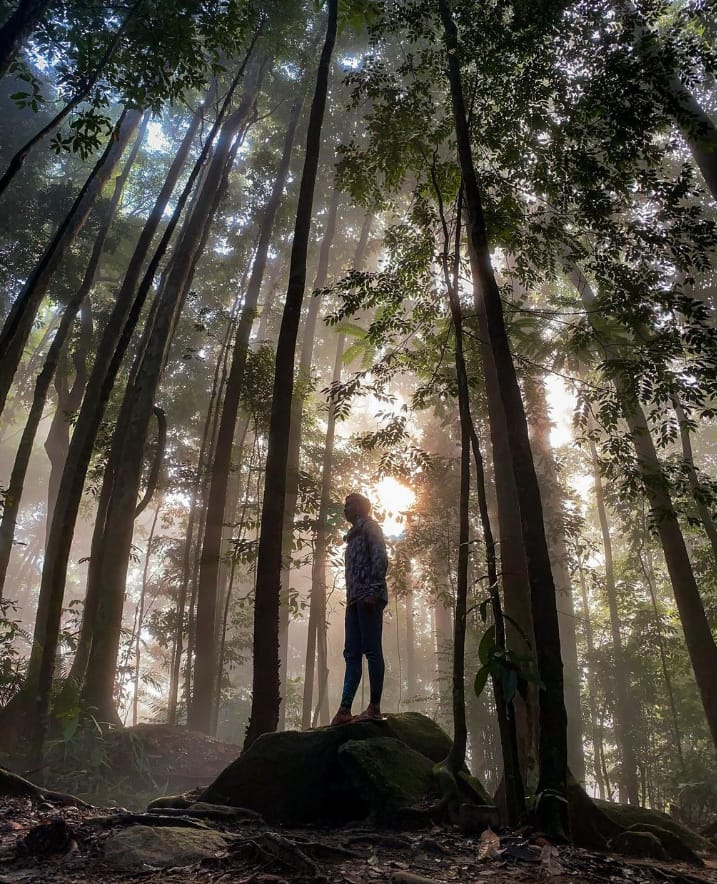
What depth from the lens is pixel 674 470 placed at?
5.98 meters

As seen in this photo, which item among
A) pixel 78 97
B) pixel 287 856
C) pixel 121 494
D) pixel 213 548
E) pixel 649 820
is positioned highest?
pixel 78 97

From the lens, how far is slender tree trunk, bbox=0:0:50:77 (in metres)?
5.33

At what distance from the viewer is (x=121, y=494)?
954 cm

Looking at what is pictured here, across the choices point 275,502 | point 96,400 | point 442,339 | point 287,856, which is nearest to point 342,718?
point 275,502

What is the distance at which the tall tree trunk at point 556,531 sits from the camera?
12256 millimetres

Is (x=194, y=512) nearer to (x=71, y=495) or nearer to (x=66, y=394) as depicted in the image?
(x=66, y=394)

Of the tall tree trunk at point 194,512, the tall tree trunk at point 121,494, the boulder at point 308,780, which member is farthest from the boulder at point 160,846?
the tall tree trunk at point 194,512

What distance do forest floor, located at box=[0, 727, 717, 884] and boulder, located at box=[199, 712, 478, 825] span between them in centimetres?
23

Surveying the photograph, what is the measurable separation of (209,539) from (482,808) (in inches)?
279

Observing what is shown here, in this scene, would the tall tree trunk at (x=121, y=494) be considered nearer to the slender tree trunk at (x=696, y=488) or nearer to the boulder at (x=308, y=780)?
the boulder at (x=308, y=780)

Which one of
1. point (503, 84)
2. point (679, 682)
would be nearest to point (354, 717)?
point (503, 84)

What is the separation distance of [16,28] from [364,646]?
691cm

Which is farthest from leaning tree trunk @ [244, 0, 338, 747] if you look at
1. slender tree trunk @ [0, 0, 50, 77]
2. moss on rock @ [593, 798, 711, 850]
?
moss on rock @ [593, 798, 711, 850]

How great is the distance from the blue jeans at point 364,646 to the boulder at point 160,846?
2.10m
